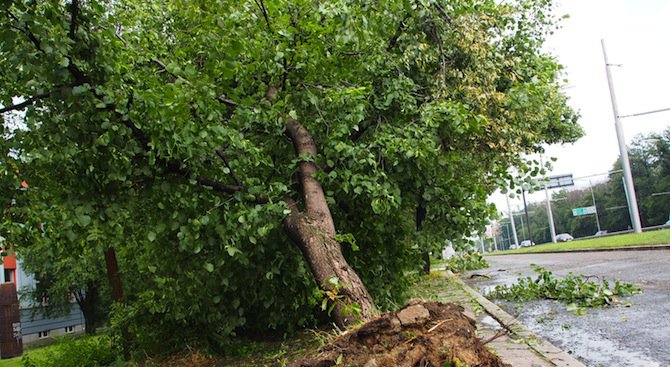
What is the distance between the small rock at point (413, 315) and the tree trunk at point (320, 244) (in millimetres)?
502

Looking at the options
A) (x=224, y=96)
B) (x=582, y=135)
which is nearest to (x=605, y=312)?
(x=224, y=96)

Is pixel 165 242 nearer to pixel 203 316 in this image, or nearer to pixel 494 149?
pixel 203 316

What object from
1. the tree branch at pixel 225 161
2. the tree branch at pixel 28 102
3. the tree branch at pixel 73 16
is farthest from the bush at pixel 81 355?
the tree branch at pixel 73 16

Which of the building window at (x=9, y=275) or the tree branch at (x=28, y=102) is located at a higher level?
the tree branch at (x=28, y=102)

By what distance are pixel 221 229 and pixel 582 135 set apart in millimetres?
19575

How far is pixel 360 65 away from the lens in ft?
21.4

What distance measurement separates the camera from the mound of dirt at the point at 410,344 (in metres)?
3.59

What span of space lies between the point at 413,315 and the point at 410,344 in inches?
10.5

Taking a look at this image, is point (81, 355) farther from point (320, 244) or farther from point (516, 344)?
point (516, 344)

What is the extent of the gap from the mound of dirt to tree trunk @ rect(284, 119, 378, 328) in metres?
0.49

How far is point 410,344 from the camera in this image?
3.74 metres

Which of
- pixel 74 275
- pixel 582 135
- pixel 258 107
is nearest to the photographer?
pixel 258 107

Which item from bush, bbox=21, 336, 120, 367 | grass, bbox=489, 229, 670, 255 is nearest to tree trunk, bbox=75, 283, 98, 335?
bush, bbox=21, 336, 120, 367

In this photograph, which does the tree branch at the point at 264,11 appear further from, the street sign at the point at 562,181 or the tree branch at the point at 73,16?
the street sign at the point at 562,181
